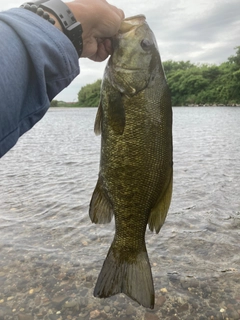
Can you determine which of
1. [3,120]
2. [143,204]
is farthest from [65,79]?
[143,204]

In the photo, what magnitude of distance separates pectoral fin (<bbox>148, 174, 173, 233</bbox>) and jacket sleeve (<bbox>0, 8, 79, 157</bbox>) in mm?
1165

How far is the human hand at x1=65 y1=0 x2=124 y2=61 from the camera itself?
7.45 feet

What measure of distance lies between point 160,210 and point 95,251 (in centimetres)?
205

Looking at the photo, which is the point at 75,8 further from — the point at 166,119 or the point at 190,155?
the point at 190,155

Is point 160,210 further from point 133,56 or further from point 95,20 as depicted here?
point 95,20

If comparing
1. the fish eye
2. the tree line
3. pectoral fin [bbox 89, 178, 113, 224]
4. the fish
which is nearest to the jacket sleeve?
the fish

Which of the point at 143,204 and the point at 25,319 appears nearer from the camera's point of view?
the point at 143,204

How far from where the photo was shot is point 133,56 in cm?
242

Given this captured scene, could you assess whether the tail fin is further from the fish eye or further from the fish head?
the fish eye

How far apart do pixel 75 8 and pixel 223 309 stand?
111 inches

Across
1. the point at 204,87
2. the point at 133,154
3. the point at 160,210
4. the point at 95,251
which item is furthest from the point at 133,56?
the point at 204,87

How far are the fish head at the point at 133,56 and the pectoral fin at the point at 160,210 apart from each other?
738mm

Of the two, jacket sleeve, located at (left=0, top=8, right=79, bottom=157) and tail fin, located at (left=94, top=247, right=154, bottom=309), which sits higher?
jacket sleeve, located at (left=0, top=8, right=79, bottom=157)

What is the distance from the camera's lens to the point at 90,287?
3510mm
